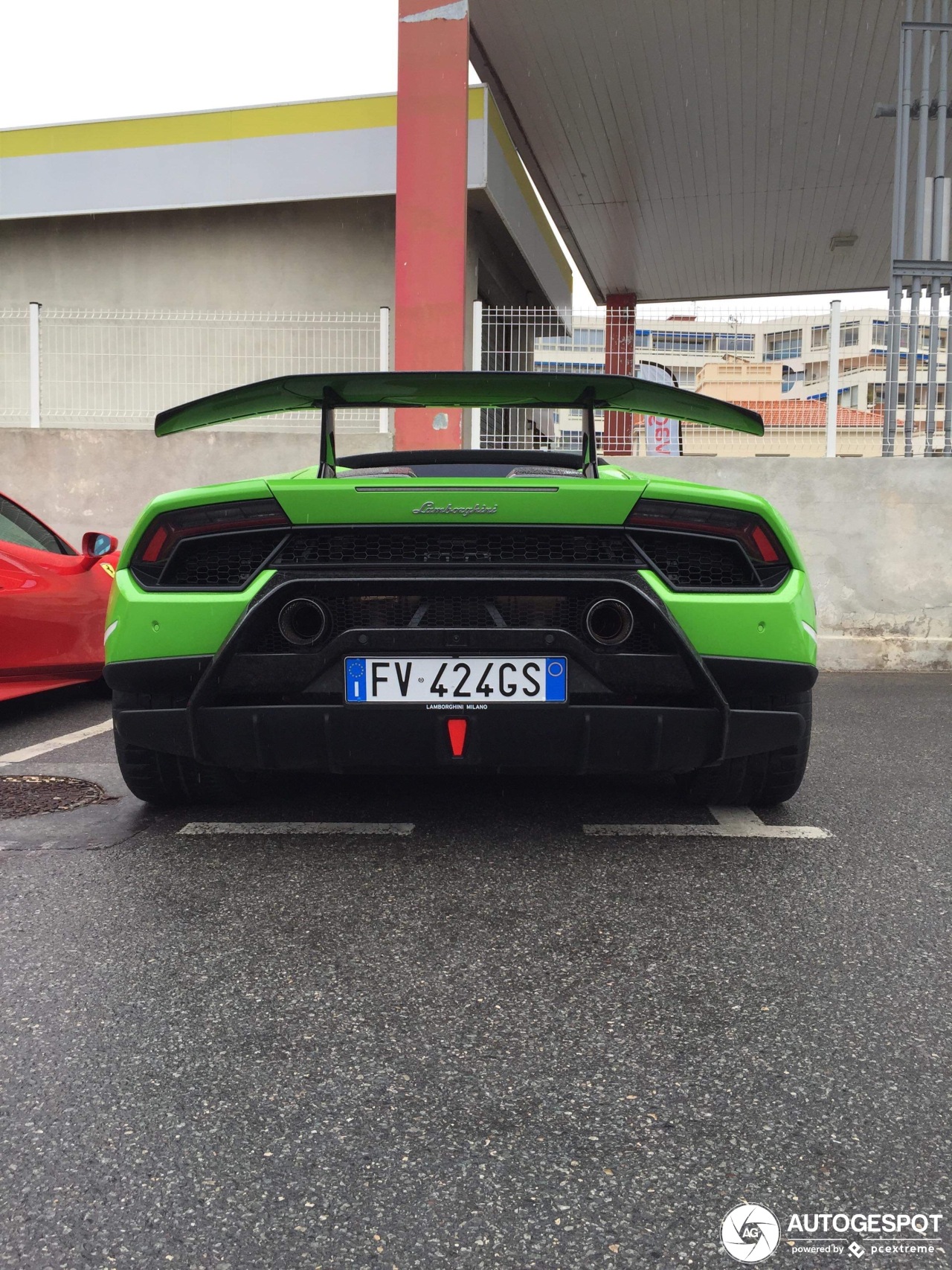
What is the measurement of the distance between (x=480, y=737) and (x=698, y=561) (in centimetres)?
75

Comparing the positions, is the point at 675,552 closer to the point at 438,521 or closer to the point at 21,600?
the point at 438,521

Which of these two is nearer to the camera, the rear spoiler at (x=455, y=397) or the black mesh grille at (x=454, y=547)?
the black mesh grille at (x=454, y=547)

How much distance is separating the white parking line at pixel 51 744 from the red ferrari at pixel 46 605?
0.33 m

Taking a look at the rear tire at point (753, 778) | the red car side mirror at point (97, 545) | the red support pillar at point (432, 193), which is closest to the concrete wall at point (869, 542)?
the red support pillar at point (432, 193)

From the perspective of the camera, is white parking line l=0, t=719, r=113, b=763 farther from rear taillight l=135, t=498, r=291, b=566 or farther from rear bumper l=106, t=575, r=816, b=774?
rear bumper l=106, t=575, r=816, b=774

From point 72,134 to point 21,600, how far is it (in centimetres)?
981

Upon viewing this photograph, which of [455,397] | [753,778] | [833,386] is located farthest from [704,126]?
[753,778]

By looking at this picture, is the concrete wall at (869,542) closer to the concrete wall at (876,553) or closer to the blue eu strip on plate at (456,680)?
the concrete wall at (876,553)

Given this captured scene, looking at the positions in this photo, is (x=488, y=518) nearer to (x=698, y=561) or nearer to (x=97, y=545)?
(x=698, y=561)

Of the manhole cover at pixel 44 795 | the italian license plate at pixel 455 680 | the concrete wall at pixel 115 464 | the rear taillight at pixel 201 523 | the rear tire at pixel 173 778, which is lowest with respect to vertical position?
the manhole cover at pixel 44 795

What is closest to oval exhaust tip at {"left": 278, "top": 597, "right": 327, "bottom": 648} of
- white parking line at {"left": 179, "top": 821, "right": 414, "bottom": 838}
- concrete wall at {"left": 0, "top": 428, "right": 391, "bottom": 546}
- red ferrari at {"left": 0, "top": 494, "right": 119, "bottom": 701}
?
white parking line at {"left": 179, "top": 821, "right": 414, "bottom": 838}

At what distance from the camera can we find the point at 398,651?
2725mm

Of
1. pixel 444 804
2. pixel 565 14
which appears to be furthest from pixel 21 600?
pixel 565 14

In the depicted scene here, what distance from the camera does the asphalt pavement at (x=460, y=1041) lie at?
132 cm
